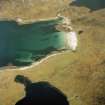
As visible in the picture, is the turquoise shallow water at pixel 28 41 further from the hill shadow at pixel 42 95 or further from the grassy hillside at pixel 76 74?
the hill shadow at pixel 42 95

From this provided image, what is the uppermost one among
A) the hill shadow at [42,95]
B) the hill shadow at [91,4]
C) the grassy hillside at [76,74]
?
the hill shadow at [91,4]

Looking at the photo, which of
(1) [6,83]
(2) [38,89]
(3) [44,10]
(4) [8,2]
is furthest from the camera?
(4) [8,2]

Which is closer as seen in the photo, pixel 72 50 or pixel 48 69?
pixel 48 69

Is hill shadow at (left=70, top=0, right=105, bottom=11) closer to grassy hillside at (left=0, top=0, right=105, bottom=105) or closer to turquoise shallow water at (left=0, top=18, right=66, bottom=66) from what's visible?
turquoise shallow water at (left=0, top=18, right=66, bottom=66)

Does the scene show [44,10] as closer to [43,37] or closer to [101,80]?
[43,37]

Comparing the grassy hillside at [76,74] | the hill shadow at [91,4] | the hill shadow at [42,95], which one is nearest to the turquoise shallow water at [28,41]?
the grassy hillside at [76,74]

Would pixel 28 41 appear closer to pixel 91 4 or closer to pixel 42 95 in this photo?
pixel 42 95

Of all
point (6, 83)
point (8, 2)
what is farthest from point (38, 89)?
point (8, 2)
